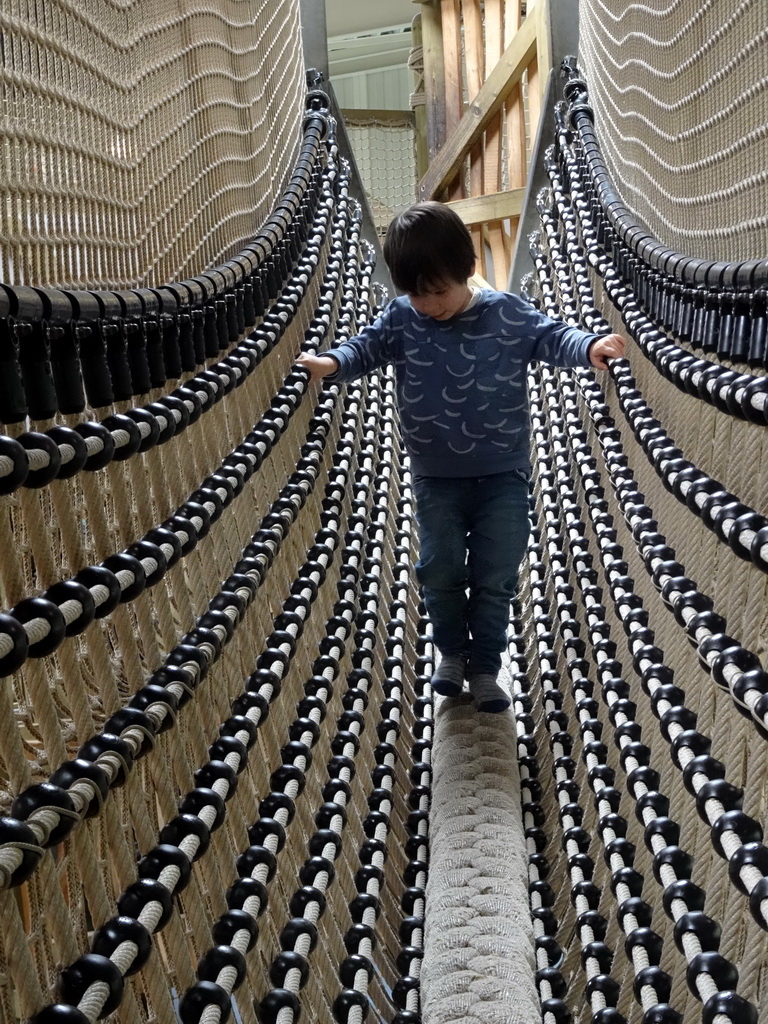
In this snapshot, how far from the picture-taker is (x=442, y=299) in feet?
4.91

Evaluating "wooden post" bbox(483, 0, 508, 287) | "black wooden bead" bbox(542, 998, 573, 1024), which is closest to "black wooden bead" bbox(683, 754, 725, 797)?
"black wooden bead" bbox(542, 998, 573, 1024)

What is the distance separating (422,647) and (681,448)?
26.2 inches

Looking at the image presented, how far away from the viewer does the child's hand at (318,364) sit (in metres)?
1.55

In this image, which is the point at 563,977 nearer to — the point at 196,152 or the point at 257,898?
the point at 257,898

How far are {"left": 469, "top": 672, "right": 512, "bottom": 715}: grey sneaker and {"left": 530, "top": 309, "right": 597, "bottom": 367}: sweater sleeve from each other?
410 millimetres

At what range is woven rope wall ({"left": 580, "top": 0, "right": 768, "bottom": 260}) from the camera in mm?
1216

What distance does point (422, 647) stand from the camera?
1821 mm

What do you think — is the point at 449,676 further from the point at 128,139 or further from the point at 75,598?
the point at 75,598

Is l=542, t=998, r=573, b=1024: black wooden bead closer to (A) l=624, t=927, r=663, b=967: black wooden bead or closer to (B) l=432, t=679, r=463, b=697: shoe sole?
(A) l=624, t=927, r=663, b=967: black wooden bead

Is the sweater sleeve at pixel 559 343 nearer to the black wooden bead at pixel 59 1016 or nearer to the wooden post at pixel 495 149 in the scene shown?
the black wooden bead at pixel 59 1016

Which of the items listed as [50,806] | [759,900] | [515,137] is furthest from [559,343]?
[515,137]

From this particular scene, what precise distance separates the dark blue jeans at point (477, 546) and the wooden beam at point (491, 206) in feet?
6.00

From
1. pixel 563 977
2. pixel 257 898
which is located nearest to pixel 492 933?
pixel 563 977

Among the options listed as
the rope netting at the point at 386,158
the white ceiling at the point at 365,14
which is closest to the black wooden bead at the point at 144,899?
the rope netting at the point at 386,158
